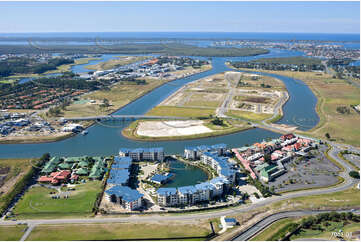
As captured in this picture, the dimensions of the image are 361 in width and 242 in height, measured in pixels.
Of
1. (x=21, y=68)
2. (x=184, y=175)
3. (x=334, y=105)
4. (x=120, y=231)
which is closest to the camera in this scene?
(x=120, y=231)

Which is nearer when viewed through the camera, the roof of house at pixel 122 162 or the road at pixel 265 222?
the road at pixel 265 222

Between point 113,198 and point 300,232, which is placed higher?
point 113,198

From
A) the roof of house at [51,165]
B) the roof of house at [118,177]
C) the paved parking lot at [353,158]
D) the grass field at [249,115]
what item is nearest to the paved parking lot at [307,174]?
the paved parking lot at [353,158]

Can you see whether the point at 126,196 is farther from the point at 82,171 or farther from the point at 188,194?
the point at 82,171

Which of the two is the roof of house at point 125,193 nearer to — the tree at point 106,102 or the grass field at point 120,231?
the grass field at point 120,231

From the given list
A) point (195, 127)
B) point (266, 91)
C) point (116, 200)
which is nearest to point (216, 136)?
point (195, 127)

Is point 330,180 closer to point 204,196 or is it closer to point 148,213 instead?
point 204,196

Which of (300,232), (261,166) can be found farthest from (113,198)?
(261,166)

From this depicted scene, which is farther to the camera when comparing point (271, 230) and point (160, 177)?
point (160, 177)
